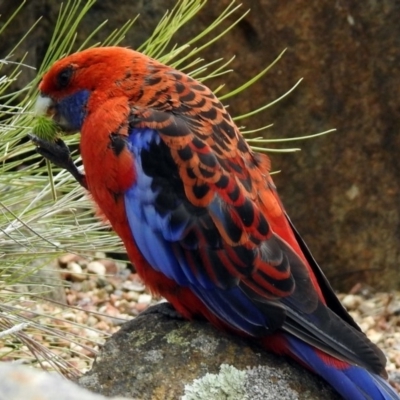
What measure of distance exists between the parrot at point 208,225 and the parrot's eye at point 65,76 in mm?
136

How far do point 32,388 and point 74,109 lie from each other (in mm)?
1627

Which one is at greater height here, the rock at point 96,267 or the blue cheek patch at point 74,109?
the blue cheek patch at point 74,109

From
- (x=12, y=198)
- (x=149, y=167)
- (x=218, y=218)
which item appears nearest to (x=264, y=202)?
(x=218, y=218)

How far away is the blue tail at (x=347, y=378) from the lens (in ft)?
7.27

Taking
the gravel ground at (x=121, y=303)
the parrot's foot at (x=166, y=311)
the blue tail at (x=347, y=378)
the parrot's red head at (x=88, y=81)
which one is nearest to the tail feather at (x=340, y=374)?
the blue tail at (x=347, y=378)

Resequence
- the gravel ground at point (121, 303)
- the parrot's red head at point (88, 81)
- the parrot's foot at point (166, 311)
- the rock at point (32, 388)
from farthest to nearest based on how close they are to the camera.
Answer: the gravel ground at point (121, 303) → the parrot's red head at point (88, 81) → the parrot's foot at point (166, 311) → the rock at point (32, 388)

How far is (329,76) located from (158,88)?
222 cm

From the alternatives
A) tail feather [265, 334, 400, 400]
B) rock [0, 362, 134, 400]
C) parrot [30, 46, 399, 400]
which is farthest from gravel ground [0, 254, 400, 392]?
rock [0, 362, 134, 400]

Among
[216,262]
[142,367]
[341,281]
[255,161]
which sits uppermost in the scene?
[255,161]

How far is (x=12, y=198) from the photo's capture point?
3.28 m

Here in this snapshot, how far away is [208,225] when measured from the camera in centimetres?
238

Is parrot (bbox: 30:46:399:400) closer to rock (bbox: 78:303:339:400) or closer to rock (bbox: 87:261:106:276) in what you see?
rock (bbox: 78:303:339:400)

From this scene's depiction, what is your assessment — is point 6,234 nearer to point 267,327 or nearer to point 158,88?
point 158,88

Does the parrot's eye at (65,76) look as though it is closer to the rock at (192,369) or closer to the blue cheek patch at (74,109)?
the blue cheek patch at (74,109)
